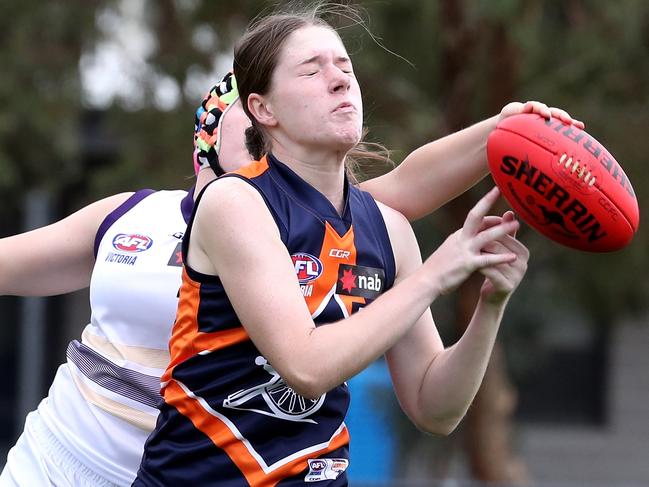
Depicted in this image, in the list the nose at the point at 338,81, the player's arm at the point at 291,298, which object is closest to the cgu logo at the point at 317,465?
the player's arm at the point at 291,298

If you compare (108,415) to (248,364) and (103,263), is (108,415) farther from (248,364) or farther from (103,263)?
(248,364)

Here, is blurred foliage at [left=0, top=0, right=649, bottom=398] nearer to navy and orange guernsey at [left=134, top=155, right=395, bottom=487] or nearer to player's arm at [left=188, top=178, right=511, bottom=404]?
navy and orange guernsey at [left=134, top=155, right=395, bottom=487]

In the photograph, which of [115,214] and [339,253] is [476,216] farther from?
[115,214]

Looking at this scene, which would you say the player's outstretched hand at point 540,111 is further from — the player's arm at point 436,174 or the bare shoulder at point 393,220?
the bare shoulder at point 393,220

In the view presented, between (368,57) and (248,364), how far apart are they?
19.0ft

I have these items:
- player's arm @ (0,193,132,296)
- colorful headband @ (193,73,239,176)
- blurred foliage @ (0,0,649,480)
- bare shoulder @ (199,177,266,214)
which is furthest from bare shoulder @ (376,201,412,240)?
blurred foliage @ (0,0,649,480)

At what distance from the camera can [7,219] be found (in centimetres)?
1308

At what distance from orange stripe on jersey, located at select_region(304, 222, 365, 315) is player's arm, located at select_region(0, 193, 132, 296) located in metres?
0.92

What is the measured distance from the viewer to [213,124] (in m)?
3.16

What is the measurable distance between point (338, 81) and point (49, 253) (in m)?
1.10

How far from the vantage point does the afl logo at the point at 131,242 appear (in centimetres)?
310

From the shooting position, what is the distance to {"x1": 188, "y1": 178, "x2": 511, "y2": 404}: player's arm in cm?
230

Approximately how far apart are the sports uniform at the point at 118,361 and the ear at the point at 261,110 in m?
0.59

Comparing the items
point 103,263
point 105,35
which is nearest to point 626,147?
point 105,35
